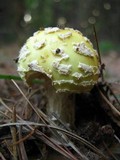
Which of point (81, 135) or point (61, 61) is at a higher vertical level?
point (61, 61)

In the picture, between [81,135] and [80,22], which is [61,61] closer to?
[81,135]

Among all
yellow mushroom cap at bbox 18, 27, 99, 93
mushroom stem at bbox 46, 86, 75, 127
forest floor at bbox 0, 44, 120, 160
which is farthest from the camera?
mushroom stem at bbox 46, 86, 75, 127

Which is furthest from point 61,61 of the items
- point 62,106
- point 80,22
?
point 80,22

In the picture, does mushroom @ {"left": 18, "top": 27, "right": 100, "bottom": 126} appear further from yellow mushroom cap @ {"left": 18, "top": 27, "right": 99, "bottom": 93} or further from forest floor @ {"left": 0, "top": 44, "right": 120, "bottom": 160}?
forest floor @ {"left": 0, "top": 44, "right": 120, "bottom": 160}

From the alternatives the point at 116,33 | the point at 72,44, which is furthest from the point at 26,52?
the point at 116,33

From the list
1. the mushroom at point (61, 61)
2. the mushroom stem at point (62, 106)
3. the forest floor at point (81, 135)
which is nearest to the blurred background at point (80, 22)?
the forest floor at point (81, 135)

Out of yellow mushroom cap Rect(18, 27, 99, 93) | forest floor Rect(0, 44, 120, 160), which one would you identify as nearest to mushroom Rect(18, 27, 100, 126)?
yellow mushroom cap Rect(18, 27, 99, 93)

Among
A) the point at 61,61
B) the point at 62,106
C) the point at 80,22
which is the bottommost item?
the point at 62,106

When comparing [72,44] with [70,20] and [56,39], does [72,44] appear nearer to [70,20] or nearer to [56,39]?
[56,39]
